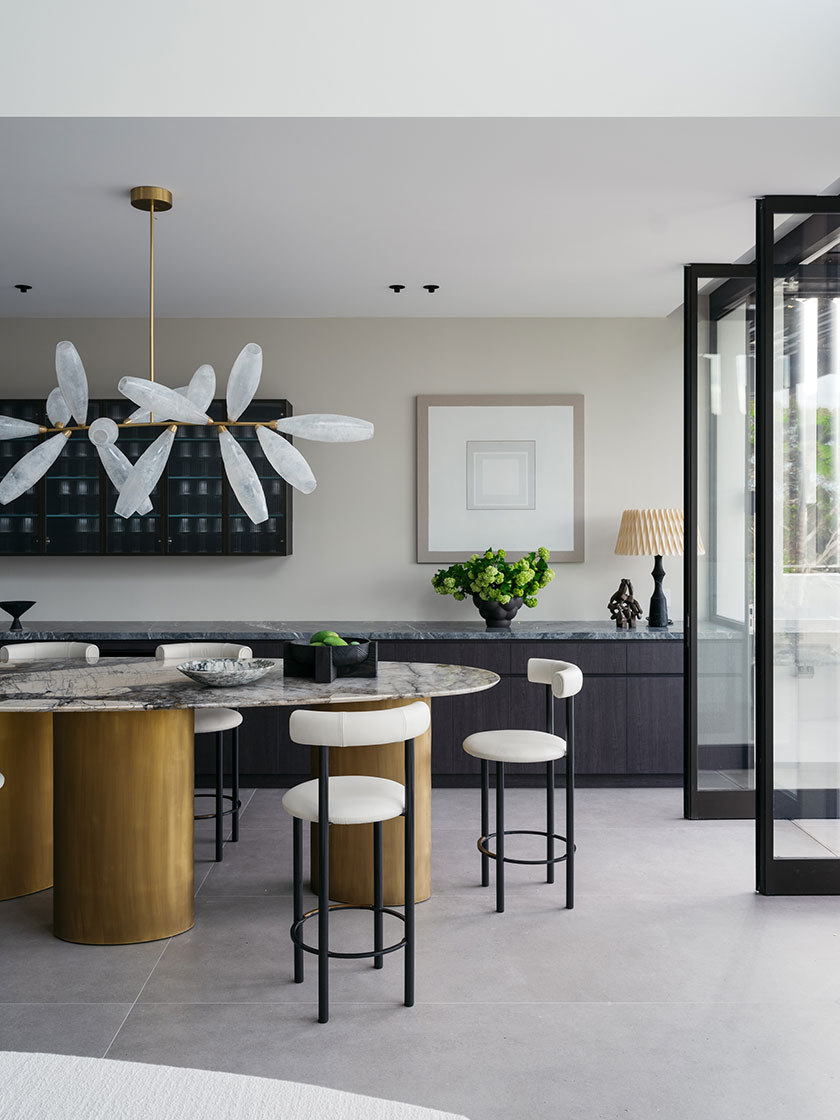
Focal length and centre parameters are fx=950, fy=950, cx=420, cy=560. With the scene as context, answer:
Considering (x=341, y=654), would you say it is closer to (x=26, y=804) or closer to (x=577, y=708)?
(x=26, y=804)

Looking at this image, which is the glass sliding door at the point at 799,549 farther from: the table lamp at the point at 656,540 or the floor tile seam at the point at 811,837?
the table lamp at the point at 656,540

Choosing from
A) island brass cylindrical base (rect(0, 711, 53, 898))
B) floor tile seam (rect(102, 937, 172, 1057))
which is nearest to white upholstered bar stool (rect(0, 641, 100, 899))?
island brass cylindrical base (rect(0, 711, 53, 898))

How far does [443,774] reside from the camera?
5.49 m

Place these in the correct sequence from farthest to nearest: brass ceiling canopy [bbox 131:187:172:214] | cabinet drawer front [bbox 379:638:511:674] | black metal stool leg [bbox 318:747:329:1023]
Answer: cabinet drawer front [bbox 379:638:511:674] < brass ceiling canopy [bbox 131:187:172:214] < black metal stool leg [bbox 318:747:329:1023]

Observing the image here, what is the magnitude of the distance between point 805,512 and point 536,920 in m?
1.88

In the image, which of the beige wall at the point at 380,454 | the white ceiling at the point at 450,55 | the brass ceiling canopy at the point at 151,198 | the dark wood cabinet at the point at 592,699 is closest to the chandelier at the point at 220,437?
the brass ceiling canopy at the point at 151,198

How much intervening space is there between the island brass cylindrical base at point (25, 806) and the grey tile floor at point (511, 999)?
0.31 feet

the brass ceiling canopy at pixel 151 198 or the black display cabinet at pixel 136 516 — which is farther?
the black display cabinet at pixel 136 516

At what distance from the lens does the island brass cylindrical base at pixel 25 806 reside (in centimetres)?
374

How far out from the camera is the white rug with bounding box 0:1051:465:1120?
1.25 metres

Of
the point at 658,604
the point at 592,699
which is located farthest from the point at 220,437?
the point at 658,604

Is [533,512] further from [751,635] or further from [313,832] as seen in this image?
[313,832]

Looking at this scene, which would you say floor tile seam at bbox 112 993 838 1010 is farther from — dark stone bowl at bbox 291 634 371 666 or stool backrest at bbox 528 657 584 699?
dark stone bowl at bbox 291 634 371 666

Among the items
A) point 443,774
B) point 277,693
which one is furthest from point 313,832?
point 443,774
